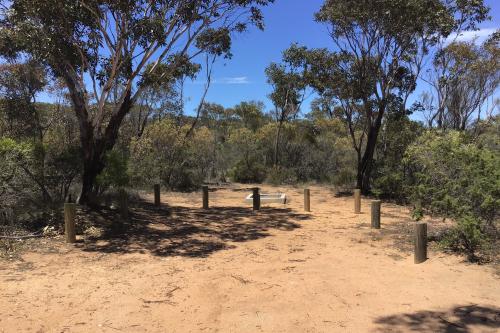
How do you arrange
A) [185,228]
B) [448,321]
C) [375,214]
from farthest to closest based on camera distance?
[185,228] → [375,214] → [448,321]

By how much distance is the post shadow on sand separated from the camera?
8.64 m

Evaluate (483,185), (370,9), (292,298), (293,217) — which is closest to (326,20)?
(370,9)

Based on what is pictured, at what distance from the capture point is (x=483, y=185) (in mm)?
7398

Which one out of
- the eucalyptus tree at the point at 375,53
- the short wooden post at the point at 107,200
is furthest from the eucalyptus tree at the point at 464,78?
the short wooden post at the point at 107,200

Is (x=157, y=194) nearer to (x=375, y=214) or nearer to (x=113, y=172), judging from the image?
(x=113, y=172)

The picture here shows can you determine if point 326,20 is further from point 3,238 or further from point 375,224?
point 3,238

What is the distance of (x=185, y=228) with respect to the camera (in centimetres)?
1085

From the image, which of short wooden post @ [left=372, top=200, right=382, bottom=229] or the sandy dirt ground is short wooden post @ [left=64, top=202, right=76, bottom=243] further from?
short wooden post @ [left=372, top=200, right=382, bottom=229]

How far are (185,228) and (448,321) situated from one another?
7.09 m

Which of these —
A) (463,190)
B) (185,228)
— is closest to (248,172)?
(185,228)

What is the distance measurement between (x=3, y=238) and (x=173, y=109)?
2003cm

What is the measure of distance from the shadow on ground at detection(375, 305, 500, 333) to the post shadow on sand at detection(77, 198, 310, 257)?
161 inches

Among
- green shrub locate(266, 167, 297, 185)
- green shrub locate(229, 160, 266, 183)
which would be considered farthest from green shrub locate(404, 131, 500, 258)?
green shrub locate(229, 160, 266, 183)

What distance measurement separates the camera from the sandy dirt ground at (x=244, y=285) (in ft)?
16.3
